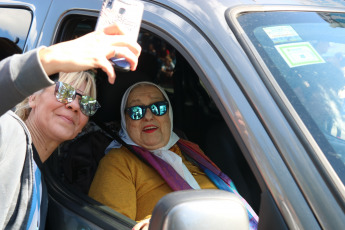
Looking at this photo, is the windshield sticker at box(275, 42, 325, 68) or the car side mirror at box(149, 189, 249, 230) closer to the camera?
the car side mirror at box(149, 189, 249, 230)

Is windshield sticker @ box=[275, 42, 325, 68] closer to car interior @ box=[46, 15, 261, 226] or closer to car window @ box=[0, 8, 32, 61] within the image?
car interior @ box=[46, 15, 261, 226]

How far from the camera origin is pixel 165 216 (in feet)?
3.61

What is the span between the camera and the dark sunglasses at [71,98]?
7.09 feet

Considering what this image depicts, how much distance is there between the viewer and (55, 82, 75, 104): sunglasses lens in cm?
216

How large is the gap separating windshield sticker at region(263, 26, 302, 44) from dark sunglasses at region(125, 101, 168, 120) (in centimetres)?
113

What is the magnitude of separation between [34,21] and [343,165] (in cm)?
140

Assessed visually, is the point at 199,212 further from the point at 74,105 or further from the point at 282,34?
the point at 74,105

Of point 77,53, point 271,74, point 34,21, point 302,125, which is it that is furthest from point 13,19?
point 302,125

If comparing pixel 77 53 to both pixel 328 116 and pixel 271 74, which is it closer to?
pixel 271 74

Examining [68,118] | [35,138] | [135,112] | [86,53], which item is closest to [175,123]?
[135,112]

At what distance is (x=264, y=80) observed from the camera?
56.1 inches

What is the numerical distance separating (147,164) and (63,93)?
23.5 inches

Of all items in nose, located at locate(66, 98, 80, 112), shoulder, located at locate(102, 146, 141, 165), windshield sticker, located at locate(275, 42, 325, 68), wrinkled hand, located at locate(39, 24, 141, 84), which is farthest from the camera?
shoulder, located at locate(102, 146, 141, 165)

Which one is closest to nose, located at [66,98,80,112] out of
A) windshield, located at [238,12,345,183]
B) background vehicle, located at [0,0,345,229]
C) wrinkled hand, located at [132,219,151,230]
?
background vehicle, located at [0,0,345,229]
